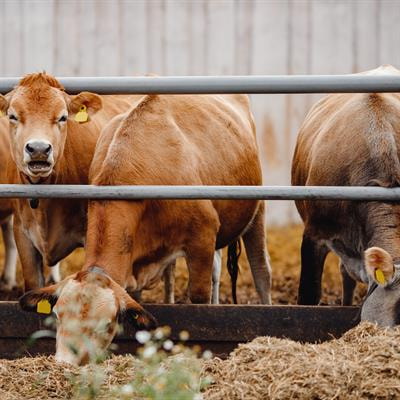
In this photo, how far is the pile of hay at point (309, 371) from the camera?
3.67 m

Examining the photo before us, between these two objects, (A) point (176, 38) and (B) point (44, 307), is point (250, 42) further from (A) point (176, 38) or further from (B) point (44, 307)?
(B) point (44, 307)

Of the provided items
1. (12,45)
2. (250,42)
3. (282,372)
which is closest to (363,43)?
(250,42)

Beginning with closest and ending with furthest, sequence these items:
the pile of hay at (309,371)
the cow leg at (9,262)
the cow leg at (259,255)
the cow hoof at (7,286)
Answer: the pile of hay at (309,371) < the cow leg at (259,255) < the cow hoof at (7,286) < the cow leg at (9,262)

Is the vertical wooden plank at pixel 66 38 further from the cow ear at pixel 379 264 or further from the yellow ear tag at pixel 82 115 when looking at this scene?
the cow ear at pixel 379 264

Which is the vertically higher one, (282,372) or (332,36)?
(332,36)

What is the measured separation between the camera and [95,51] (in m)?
12.1

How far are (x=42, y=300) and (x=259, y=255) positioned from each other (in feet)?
9.26

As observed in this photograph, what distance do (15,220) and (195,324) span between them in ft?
5.91

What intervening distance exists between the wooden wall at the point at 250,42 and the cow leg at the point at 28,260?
18.5 ft

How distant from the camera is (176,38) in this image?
1199cm

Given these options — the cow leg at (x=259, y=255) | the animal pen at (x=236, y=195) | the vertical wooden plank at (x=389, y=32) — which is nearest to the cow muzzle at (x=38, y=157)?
the animal pen at (x=236, y=195)

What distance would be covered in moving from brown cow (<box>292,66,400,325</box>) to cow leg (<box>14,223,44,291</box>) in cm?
168

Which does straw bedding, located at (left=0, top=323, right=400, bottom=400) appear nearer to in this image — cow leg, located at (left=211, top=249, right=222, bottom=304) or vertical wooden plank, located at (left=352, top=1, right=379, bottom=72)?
cow leg, located at (left=211, top=249, right=222, bottom=304)

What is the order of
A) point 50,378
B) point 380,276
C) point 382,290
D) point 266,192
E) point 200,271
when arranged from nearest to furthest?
point 50,378 < point 380,276 < point 382,290 < point 266,192 < point 200,271
